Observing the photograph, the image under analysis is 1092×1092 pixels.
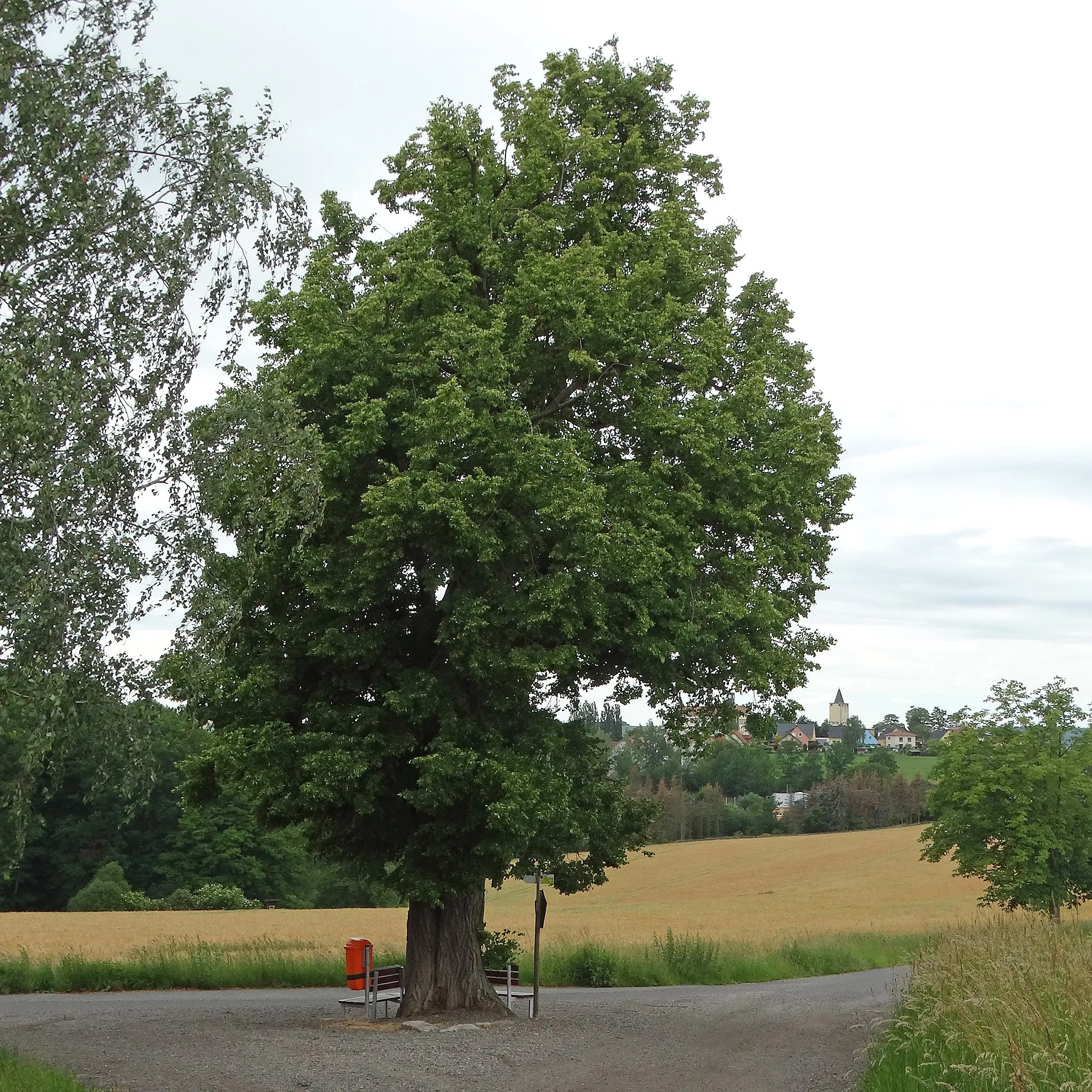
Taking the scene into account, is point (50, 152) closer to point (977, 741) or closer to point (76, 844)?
point (977, 741)

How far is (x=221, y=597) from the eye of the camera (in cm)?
1166

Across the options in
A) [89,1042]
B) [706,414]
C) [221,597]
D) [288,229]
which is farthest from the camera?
[706,414]

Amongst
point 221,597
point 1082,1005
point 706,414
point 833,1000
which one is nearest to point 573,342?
point 706,414

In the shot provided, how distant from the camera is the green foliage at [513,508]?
15992 millimetres

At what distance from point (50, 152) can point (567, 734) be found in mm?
11200

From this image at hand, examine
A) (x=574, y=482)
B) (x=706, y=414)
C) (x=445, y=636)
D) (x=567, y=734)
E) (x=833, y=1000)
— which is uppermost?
(x=706, y=414)

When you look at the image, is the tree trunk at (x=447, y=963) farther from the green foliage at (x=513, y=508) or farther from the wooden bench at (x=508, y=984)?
the green foliage at (x=513, y=508)

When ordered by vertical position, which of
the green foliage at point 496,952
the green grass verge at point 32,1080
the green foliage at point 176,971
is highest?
the green grass verge at point 32,1080

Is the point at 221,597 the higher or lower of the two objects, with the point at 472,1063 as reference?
higher

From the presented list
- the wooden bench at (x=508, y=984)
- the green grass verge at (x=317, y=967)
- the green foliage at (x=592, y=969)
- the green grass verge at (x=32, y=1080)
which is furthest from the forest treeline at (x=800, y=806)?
the green grass verge at (x=32, y=1080)

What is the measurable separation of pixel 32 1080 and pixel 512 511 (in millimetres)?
8810

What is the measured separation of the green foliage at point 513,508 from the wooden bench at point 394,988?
1855 mm

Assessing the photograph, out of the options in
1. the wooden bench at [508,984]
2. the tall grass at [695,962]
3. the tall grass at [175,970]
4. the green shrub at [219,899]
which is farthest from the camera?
the green shrub at [219,899]

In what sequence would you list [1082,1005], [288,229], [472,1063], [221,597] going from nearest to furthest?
[1082,1005], [221,597], [288,229], [472,1063]
